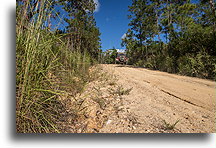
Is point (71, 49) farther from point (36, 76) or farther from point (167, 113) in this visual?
point (167, 113)

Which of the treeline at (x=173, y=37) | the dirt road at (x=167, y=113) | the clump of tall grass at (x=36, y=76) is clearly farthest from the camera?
the treeline at (x=173, y=37)

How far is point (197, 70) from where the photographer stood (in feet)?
10.2

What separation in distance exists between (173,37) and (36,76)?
423 centimetres

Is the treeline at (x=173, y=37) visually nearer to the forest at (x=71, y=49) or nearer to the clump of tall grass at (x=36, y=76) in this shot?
the forest at (x=71, y=49)

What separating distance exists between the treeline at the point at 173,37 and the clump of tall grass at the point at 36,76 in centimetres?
121

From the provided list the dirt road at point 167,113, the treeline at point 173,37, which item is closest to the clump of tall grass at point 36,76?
the dirt road at point 167,113

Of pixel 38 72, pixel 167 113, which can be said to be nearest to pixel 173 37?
pixel 167 113

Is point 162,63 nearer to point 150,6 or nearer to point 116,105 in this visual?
point 150,6

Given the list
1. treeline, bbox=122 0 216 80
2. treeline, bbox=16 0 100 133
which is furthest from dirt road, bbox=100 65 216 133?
treeline, bbox=122 0 216 80

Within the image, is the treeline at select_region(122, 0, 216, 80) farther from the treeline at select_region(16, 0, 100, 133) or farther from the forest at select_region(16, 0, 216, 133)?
the treeline at select_region(16, 0, 100, 133)

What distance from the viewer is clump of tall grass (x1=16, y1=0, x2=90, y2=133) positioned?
2.71 ft

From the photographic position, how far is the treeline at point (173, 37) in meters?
1.90

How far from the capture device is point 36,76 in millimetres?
890

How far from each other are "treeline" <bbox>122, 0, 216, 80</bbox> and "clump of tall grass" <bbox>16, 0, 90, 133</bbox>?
1.21 meters
